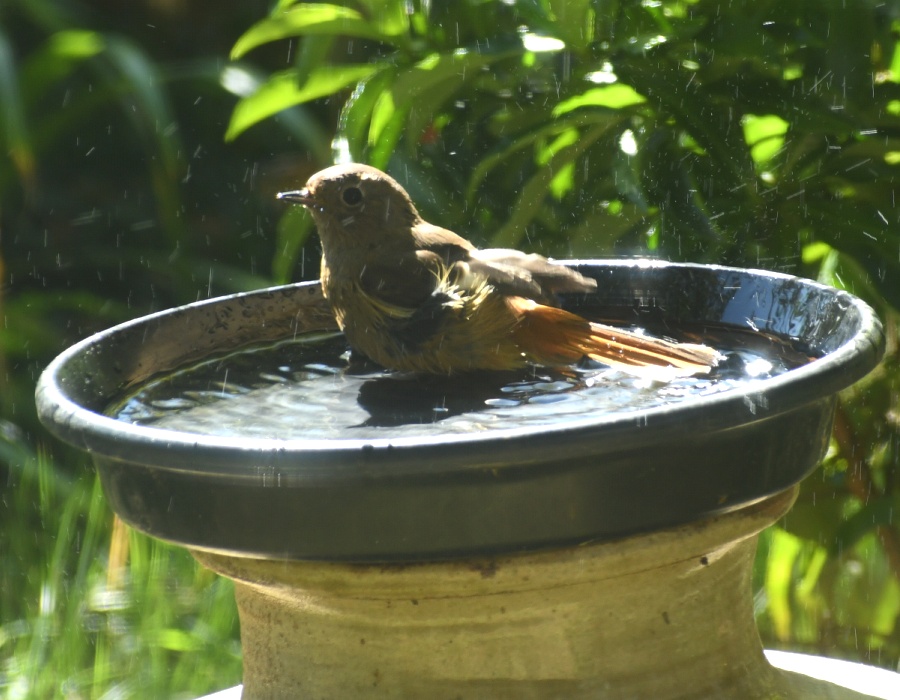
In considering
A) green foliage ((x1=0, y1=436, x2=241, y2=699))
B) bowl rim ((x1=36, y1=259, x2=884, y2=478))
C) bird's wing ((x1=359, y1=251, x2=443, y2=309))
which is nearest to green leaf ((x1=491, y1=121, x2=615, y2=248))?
bird's wing ((x1=359, y1=251, x2=443, y2=309))

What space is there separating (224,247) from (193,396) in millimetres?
4056

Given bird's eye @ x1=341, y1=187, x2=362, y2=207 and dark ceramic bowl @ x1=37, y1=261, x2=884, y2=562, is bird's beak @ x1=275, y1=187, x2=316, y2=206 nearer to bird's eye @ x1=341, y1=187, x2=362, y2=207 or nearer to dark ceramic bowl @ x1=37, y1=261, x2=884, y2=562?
bird's eye @ x1=341, y1=187, x2=362, y2=207

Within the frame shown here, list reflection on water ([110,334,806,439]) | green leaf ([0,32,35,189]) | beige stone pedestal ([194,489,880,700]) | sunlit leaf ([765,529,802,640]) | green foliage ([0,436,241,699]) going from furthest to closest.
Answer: green leaf ([0,32,35,189]) → green foliage ([0,436,241,699]) → sunlit leaf ([765,529,802,640]) → reflection on water ([110,334,806,439]) → beige stone pedestal ([194,489,880,700])

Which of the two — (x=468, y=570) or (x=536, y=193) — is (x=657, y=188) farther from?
(x=468, y=570)

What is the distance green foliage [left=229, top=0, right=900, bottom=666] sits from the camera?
2541 mm

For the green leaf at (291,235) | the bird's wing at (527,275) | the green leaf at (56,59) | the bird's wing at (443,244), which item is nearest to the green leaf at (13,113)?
the green leaf at (56,59)

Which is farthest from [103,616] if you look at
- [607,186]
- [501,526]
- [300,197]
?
[501,526]

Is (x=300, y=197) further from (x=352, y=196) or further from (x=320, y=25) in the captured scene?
(x=320, y=25)

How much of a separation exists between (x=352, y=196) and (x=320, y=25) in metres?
0.41

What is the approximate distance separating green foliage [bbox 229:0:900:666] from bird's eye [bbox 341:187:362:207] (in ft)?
0.42

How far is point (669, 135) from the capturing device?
269 cm

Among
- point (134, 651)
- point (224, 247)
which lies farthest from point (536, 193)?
point (224, 247)

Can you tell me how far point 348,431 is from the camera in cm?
202

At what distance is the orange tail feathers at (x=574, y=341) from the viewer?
2389 millimetres
